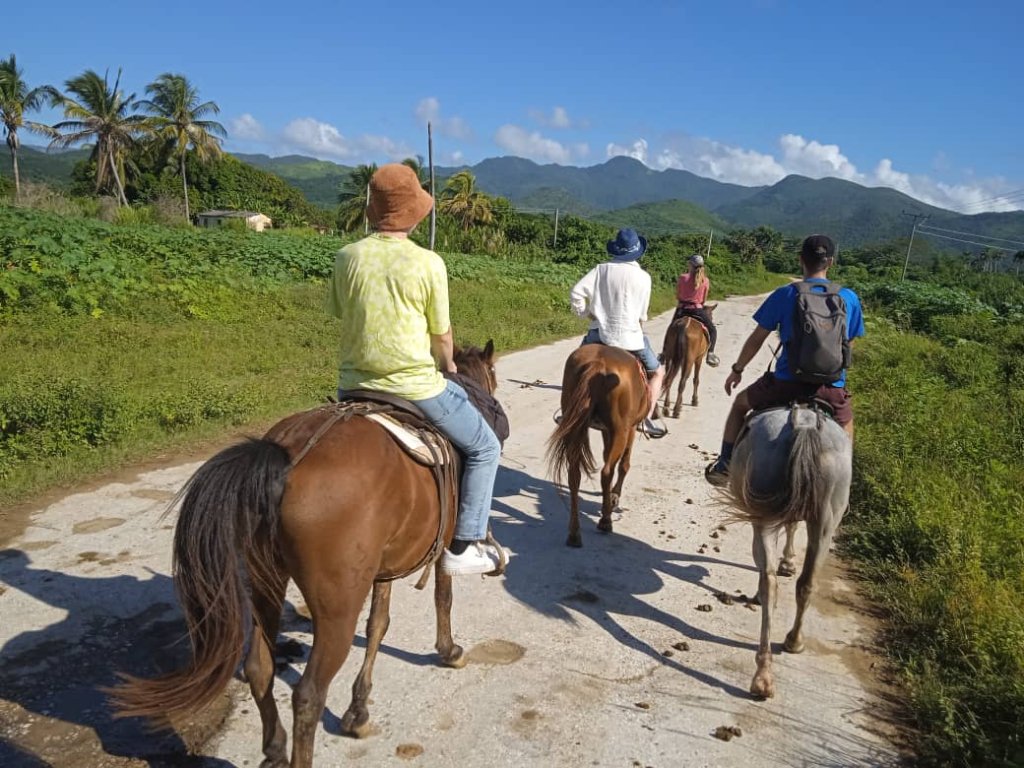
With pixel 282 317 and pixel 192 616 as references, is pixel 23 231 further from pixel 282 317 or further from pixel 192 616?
pixel 192 616

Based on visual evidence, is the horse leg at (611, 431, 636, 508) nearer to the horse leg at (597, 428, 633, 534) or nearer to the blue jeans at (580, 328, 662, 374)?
the horse leg at (597, 428, 633, 534)

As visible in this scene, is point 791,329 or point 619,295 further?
point 619,295

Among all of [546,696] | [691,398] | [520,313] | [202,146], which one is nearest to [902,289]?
[520,313]

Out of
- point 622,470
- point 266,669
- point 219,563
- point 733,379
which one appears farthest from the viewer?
point 622,470

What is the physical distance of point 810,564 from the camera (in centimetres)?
442

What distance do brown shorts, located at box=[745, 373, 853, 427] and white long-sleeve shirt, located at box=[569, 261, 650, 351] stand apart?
194 centimetres

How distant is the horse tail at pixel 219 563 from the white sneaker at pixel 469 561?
1301mm

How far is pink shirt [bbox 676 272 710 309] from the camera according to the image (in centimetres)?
1139

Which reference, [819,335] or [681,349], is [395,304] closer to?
[819,335]

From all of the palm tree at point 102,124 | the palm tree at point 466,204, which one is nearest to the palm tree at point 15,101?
the palm tree at point 102,124

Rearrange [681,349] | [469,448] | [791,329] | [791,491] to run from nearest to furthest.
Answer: [469,448], [791,491], [791,329], [681,349]

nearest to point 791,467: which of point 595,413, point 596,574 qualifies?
point 596,574

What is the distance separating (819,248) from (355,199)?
5855cm

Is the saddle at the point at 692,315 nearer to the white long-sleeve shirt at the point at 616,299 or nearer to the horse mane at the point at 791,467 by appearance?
the white long-sleeve shirt at the point at 616,299
